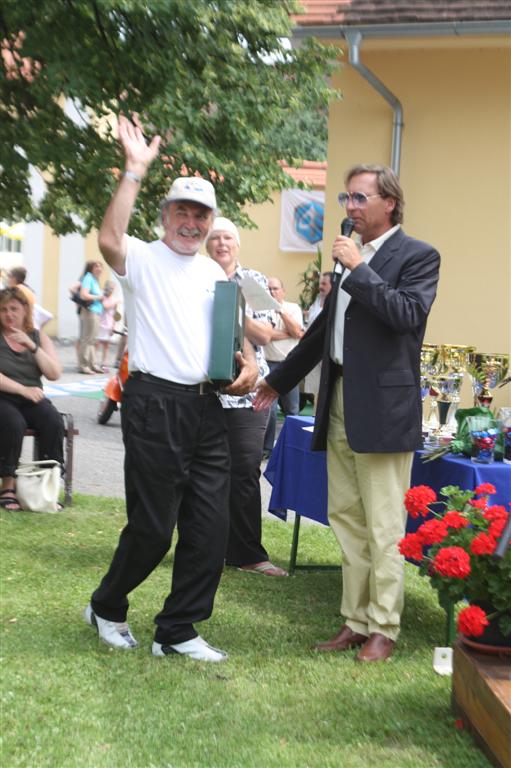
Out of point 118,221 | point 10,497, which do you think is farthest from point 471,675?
point 10,497

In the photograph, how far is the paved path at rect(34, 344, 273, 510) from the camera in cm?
1084

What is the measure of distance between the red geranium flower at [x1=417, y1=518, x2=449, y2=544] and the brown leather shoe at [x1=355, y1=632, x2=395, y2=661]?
0.99 m

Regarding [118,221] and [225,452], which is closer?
[118,221]

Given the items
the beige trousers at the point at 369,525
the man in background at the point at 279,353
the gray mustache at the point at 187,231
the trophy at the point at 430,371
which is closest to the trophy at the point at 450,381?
the trophy at the point at 430,371

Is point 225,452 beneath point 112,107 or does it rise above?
beneath

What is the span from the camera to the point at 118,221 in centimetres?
489

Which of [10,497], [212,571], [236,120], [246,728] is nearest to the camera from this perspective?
[246,728]

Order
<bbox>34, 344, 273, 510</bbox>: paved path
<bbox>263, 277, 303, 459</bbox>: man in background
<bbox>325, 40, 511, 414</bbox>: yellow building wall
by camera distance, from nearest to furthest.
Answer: <bbox>34, 344, 273, 510</bbox>: paved path → <bbox>325, 40, 511, 414</bbox>: yellow building wall → <bbox>263, 277, 303, 459</bbox>: man in background

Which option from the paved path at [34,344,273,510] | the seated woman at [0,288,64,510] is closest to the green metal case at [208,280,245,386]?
the seated woman at [0,288,64,510]

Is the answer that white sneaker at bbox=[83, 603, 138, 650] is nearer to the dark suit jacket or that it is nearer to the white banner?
the dark suit jacket

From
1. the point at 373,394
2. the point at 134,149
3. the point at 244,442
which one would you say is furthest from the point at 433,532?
the point at 244,442

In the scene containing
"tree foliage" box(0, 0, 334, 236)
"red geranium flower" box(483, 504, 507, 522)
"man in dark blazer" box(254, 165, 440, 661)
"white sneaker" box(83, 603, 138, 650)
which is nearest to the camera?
"red geranium flower" box(483, 504, 507, 522)

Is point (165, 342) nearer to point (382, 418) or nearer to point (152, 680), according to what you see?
point (382, 418)

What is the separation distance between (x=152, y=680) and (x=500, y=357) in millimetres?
2441
